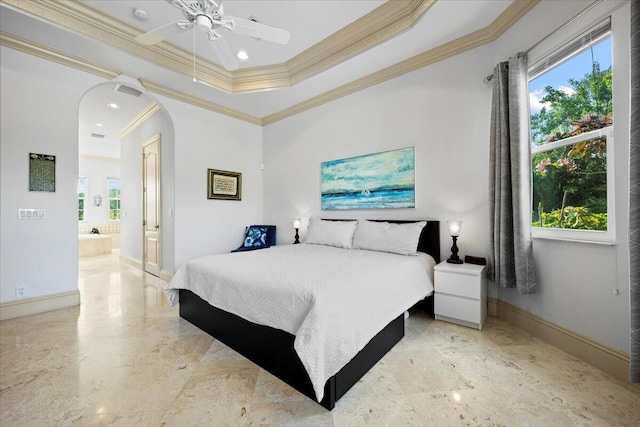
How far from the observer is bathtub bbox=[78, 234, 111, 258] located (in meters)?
6.42

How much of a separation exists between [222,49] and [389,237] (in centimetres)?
247

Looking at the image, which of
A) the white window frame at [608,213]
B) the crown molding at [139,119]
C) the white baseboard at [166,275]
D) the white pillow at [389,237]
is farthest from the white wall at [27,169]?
the white window frame at [608,213]

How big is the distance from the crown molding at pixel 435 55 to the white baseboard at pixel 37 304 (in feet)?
13.0

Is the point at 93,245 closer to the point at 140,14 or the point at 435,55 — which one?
the point at 140,14

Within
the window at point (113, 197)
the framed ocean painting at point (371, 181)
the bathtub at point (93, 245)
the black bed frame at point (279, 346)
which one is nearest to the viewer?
the black bed frame at point (279, 346)

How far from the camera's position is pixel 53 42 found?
269cm

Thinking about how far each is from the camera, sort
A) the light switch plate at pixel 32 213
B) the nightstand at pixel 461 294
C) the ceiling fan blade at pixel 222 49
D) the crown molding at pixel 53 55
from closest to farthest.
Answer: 1. the ceiling fan blade at pixel 222 49
2. the nightstand at pixel 461 294
3. the crown molding at pixel 53 55
4. the light switch plate at pixel 32 213

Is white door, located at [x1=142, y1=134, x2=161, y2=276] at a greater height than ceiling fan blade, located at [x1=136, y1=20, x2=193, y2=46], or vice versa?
ceiling fan blade, located at [x1=136, y1=20, x2=193, y2=46]

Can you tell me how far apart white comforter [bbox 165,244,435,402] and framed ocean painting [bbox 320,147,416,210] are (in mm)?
930

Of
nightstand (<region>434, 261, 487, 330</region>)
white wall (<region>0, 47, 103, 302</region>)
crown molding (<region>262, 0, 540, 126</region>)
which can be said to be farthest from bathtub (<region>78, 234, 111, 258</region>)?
nightstand (<region>434, 261, 487, 330</region>)

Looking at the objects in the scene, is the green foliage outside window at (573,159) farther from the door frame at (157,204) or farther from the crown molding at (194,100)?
the door frame at (157,204)

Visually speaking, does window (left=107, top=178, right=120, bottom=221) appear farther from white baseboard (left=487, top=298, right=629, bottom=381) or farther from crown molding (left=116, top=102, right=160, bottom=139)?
white baseboard (left=487, top=298, right=629, bottom=381)

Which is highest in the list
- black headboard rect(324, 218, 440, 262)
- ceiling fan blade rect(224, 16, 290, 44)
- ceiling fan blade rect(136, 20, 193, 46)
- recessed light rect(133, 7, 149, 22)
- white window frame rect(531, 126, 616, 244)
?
recessed light rect(133, 7, 149, 22)

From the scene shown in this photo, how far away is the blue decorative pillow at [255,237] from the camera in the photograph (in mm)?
4465
